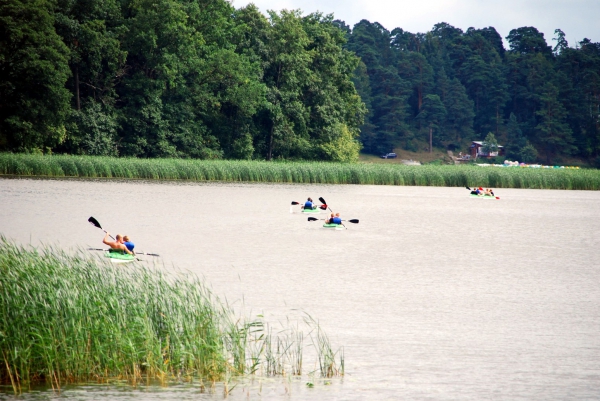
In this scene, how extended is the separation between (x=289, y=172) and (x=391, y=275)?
33804 millimetres

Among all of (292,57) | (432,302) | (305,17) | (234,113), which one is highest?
(305,17)

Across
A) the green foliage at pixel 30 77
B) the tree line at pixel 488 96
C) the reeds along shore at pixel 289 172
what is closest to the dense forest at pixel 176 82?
the green foliage at pixel 30 77

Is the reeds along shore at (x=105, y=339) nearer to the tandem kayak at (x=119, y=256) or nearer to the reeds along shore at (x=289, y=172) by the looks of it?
the tandem kayak at (x=119, y=256)

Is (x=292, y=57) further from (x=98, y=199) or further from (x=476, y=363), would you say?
(x=476, y=363)

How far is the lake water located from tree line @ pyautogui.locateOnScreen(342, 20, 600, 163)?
237 ft

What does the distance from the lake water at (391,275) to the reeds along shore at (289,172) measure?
5186mm

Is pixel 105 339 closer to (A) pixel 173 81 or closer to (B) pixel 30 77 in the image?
(B) pixel 30 77

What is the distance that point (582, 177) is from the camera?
5584cm

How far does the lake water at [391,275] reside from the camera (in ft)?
32.9

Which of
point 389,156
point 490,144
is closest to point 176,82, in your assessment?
point 389,156

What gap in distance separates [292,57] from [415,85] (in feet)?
187

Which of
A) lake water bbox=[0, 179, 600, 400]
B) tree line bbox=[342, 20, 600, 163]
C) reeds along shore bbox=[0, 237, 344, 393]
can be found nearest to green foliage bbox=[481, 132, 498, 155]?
tree line bbox=[342, 20, 600, 163]

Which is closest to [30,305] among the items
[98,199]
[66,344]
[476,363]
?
[66,344]

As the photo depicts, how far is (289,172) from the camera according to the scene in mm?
52469
